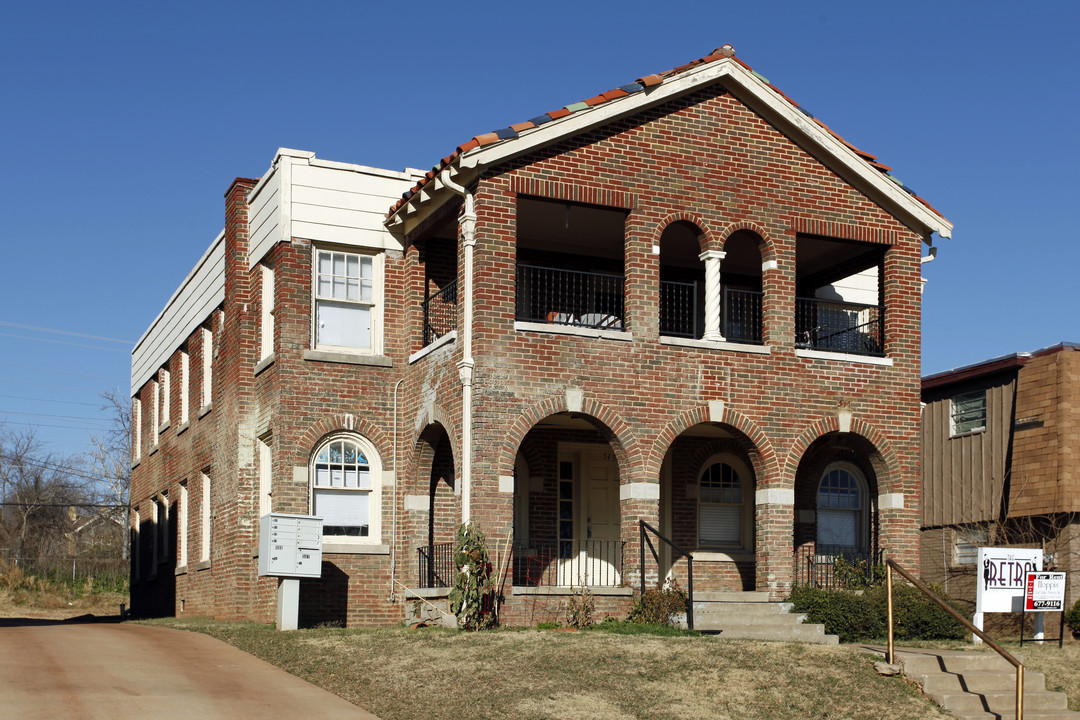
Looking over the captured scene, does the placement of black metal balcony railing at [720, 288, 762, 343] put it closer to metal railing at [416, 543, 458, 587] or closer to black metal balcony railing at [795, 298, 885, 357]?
A: black metal balcony railing at [795, 298, 885, 357]

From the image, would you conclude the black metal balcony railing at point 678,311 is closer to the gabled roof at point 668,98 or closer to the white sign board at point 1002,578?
the gabled roof at point 668,98

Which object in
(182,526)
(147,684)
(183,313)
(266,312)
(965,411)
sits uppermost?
(183,313)

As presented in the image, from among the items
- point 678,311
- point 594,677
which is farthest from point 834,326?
point 594,677

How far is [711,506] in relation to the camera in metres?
22.2

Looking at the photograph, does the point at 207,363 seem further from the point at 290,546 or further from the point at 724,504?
the point at 724,504

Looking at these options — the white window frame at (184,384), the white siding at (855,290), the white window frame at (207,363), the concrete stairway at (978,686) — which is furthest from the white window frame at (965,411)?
the white window frame at (184,384)

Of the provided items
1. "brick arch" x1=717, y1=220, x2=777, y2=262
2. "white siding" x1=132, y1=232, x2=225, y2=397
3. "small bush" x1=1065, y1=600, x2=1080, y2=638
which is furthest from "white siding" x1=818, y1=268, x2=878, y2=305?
"white siding" x1=132, y1=232, x2=225, y2=397

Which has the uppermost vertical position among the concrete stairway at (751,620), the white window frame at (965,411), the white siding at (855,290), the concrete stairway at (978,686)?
the white siding at (855,290)

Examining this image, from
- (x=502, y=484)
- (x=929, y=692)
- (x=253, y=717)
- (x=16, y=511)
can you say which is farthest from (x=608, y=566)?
(x=16, y=511)

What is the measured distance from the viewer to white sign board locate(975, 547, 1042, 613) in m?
17.4

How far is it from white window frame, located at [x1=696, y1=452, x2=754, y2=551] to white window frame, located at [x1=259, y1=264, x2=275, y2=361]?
308 inches

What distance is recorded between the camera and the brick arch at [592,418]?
18000 millimetres

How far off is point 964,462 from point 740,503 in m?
5.11

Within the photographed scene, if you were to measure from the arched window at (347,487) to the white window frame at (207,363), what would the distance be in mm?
5548
